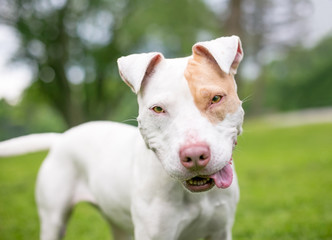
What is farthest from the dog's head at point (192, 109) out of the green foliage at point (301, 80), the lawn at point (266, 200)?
the green foliage at point (301, 80)

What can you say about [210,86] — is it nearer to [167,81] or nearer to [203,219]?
[167,81]

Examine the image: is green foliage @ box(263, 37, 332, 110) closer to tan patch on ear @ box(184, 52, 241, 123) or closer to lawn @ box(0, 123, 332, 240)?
lawn @ box(0, 123, 332, 240)

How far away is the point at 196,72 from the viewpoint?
254cm

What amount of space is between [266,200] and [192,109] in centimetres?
502

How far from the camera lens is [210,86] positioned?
8.11 feet

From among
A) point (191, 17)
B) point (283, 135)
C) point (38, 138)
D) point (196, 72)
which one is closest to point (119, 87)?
point (191, 17)

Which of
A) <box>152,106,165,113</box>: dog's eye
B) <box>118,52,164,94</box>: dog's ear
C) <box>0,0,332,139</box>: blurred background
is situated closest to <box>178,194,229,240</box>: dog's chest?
<box>152,106,165,113</box>: dog's eye

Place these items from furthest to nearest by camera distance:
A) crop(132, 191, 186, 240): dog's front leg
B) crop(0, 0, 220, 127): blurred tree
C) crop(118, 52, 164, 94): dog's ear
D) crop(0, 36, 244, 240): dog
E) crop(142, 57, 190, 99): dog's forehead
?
crop(0, 0, 220, 127): blurred tree < crop(132, 191, 186, 240): dog's front leg < crop(118, 52, 164, 94): dog's ear < crop(142, 57, 190, 99): dog's forehead < crop(0, 36, 244, 240): dog

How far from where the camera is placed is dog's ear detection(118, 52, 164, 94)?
260 cm

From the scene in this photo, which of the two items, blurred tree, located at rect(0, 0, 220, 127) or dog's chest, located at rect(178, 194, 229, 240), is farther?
blurred tree, located at rect(0, 0, 220, 127)

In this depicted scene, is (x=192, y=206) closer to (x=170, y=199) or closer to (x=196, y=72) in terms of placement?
(x=170, y=199)

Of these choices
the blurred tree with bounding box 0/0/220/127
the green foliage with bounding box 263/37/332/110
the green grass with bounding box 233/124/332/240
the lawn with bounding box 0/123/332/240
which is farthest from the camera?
the green foliage with bounding box 263/37/332/110

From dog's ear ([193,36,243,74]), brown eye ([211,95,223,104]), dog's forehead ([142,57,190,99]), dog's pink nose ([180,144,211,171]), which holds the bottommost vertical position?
dog's pink nose ([180,144,211,171])

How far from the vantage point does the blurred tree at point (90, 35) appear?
2450 centimetres
